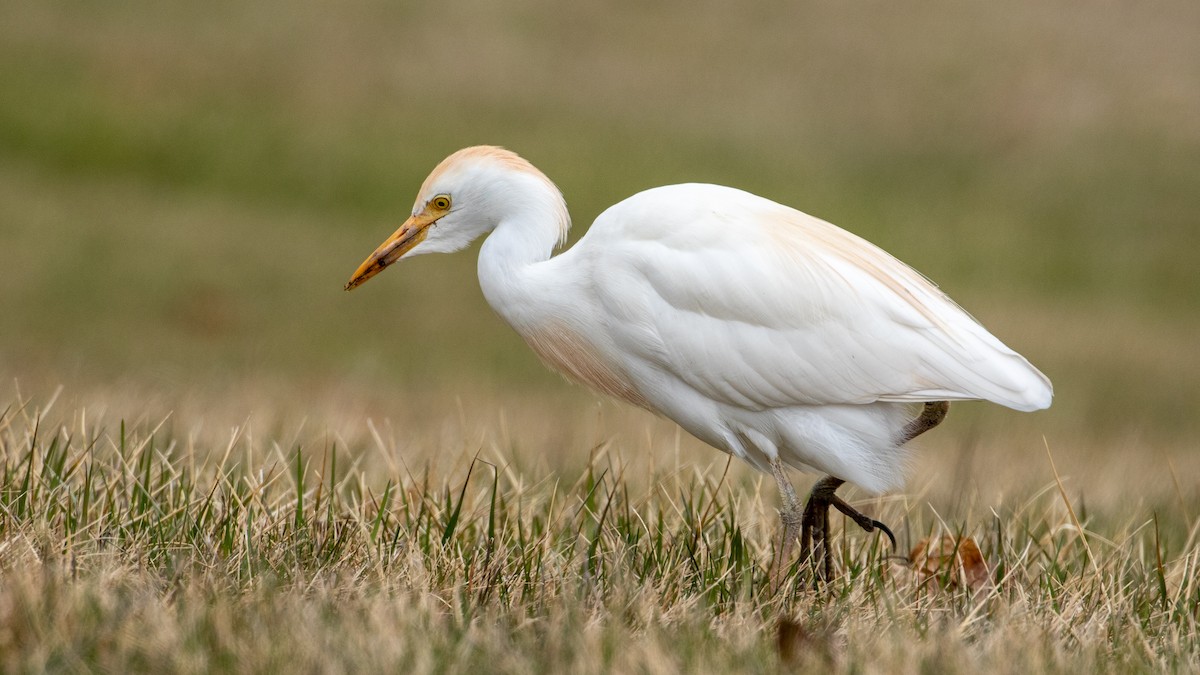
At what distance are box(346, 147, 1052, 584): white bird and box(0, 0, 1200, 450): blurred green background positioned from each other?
6644mm

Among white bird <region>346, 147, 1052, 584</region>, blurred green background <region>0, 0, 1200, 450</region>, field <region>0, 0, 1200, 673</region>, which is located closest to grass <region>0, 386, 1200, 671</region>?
field <region>0, 0, 1200, 673</region>

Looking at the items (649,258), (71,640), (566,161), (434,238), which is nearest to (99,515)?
(71,640)

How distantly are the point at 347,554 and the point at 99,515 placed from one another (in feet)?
2.26

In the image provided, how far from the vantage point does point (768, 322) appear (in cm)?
397

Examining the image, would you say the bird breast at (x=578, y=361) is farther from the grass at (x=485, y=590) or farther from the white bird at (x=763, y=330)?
the grass at (x=485, y=590)

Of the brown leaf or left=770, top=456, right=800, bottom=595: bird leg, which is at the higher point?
left=770, top=456, right=800, bottom=595: bird leg

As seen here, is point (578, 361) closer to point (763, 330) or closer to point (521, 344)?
point (763, 330)

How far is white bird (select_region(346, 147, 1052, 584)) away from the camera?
392cm

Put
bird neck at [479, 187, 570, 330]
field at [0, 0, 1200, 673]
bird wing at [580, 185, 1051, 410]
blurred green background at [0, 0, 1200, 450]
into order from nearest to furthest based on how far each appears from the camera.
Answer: field at [0, 0, 1200, 673] → bird wing at [580, 185, 1051, 410] → bird neck at [479, 187, 570, 330] → blurred green background at [0, 0, 1200, 450]

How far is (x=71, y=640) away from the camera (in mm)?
2562

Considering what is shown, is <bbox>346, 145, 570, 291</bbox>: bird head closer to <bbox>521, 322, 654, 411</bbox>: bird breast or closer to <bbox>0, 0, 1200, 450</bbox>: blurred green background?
<bbox>521, 322, 654, 411</bbox>: bird breast

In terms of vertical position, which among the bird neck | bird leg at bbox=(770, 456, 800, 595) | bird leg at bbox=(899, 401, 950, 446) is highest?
the bird neck

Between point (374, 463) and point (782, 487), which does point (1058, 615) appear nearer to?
point (782, 487)

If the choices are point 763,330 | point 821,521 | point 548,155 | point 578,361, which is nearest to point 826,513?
point 821,521
